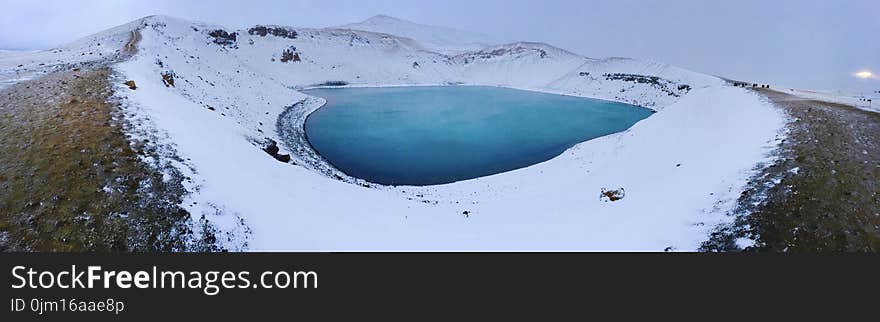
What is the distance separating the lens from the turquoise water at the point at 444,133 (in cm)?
2789

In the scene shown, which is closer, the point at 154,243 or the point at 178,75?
the point at 154,243

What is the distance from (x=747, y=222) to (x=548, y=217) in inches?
273

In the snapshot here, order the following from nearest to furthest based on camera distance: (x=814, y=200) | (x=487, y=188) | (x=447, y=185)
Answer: (x=814, y=200), (x=487, y=188), (x=447, y=185)

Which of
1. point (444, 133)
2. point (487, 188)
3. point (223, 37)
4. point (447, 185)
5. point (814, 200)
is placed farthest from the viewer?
point (223, 37)

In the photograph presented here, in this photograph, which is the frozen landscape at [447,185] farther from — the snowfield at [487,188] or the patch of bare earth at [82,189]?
the patch of bare earth at [82,189]

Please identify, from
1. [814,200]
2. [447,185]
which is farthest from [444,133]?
[814,200]

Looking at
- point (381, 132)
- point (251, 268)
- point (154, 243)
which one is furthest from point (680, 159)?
point (381, 132)

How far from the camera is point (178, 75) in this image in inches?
1379

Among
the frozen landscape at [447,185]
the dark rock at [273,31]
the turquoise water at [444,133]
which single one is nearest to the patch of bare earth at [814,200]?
the frozen landscape at [447,185]

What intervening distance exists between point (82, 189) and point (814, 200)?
67.9 ft

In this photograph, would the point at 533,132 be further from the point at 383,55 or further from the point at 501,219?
the point at 383,55

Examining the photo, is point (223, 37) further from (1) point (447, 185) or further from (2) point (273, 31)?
(1) point (447, 185)

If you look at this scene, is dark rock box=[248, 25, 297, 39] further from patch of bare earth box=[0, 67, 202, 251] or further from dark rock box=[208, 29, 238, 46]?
patch of bare earth box=[0, 67, 202, 251]

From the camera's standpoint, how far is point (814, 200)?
10656mm
